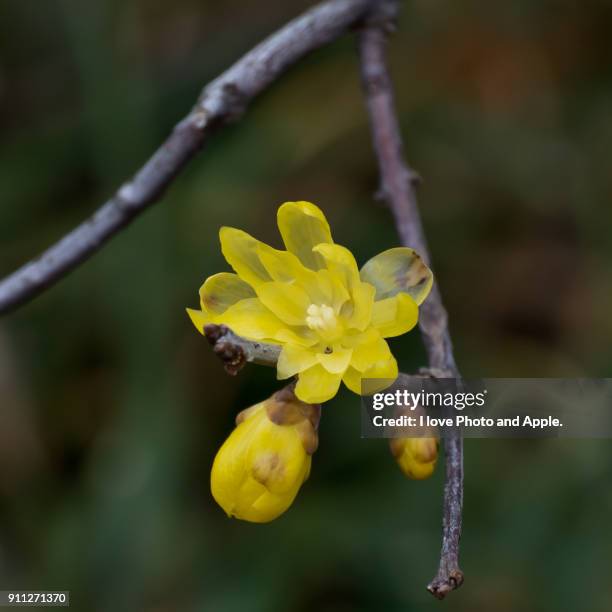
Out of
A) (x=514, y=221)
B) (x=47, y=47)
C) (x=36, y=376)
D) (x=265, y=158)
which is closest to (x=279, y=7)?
(x=265, y=158)

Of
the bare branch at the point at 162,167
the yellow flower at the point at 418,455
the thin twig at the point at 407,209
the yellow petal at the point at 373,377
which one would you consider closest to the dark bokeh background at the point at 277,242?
the thin twig at the point at 407,209

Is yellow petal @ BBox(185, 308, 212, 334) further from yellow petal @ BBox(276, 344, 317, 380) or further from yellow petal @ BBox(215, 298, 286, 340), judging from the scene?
yellow petal @ BBox(276, 344, 317, 380)

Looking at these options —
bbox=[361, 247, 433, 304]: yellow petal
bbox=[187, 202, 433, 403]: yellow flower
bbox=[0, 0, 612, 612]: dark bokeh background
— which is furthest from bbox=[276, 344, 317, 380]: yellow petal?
bbox=[0, 0, 612, 612]: dark bokeh background

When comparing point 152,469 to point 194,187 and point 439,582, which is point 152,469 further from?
point 439,582

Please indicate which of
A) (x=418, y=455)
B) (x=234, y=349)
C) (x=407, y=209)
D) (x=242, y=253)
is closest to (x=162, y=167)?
(x=242, y=253)

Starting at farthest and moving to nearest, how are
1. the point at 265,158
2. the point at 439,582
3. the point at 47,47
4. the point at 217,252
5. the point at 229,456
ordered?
the point at 47,47 < the point at 265,158 < the point at 217,252 < the point at 229,456 < the point at 439,582

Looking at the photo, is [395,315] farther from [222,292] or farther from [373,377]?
[222,292]
